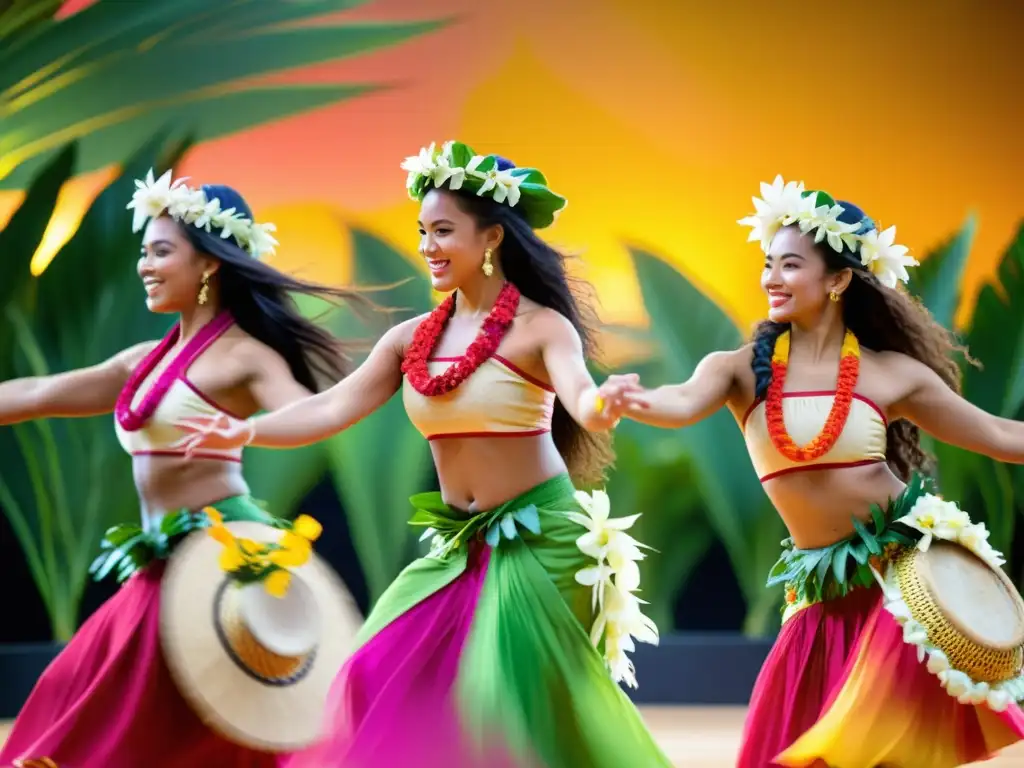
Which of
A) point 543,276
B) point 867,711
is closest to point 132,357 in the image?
point 543,276

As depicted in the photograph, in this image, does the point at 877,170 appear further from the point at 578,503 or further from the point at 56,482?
the point at 578,503

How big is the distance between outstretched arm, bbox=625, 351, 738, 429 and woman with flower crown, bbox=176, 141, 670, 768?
0.17 metres

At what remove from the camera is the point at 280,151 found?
6184mm

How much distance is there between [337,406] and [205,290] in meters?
0.67

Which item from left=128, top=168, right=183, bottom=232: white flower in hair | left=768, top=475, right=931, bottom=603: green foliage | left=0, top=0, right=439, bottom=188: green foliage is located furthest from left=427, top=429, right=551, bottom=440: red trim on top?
left=0, top=0, right=439, bottom=188: green foliage

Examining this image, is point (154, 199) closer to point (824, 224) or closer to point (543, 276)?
point (543, 276)

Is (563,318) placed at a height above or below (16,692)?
above

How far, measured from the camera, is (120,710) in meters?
3.17

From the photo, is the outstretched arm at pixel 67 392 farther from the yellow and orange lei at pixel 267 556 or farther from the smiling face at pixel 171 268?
the yellow and orange lei at pixel 267 556

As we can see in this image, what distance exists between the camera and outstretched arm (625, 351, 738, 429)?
9.48 feet

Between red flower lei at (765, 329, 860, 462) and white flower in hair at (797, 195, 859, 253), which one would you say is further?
white flower in hair at (797, 195, 859, 253)

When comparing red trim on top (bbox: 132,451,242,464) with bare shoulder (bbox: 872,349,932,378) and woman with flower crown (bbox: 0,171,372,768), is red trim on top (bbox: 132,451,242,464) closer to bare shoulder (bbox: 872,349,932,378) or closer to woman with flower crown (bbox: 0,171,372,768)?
woman with flower crown (bbox: 0,171,372,768)

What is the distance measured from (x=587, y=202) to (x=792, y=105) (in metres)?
0.90

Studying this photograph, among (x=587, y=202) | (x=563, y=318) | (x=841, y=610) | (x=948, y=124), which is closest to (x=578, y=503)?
(x=563, y=318)
